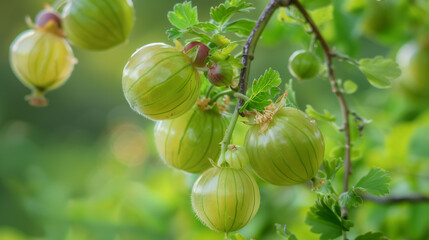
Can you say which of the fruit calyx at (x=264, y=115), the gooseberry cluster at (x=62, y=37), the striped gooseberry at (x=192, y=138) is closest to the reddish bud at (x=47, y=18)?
the gooseberry cluster at (x=62, y=37)

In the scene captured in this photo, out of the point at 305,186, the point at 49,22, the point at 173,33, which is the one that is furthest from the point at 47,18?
the point at 305,186

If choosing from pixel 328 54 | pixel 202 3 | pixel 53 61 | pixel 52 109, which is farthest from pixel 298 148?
pixel 52 109

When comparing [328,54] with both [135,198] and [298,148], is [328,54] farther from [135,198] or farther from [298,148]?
[135,198]

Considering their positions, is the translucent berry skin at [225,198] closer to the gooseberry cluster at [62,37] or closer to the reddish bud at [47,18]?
the gooseberry cluster at [62,37]

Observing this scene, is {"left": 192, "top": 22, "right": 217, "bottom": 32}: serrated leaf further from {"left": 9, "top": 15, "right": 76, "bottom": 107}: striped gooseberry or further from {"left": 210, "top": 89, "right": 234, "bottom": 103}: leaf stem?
{"left": 9, "top": 15, "right": 76, "bottom": 107}: striped gooseberry

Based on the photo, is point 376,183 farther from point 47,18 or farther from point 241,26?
point 47,18

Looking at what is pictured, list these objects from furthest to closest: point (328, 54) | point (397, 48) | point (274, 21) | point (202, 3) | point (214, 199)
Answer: point (202, 3), point (397, 48), point (274, 21), point (328, 54), point (214, 199)
